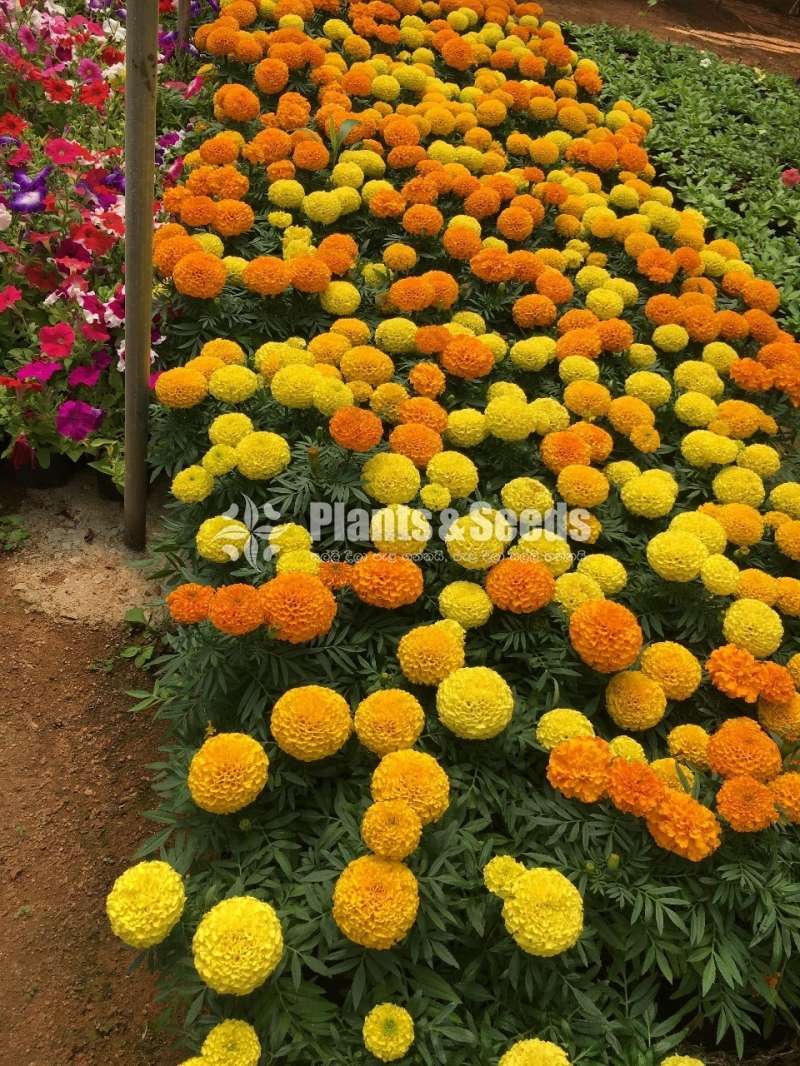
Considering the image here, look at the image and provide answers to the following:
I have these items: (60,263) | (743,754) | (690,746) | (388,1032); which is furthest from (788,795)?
(60,263)

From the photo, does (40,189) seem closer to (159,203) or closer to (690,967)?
(159,203)

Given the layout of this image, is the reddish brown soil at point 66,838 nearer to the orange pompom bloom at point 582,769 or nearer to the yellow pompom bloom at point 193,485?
the yellow pompom bloom at point 193,485

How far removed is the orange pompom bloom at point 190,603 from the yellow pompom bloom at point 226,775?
0.34 metres

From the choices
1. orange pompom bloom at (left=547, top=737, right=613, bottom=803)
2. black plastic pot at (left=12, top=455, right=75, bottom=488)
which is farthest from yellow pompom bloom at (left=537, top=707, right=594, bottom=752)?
black plastic pot at (left=12, top=455, right=75, bottom=488)

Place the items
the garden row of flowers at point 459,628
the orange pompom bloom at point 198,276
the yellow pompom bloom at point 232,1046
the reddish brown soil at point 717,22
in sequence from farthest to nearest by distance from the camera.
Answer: the reddish brown soil at point 717,22 → the orange pompom bloom at point 198,276 → the garden row of flowers at point 459,628 → the yellow pompom bloom at point 232,1046

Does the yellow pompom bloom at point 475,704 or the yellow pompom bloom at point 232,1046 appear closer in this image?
the yellow pompom bloom at point 232,1046

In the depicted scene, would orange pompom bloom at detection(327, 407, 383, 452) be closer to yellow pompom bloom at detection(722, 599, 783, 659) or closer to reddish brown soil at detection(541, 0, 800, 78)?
yellow pompom bloom at detection(722, 599, 783, 659)

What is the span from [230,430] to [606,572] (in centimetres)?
127

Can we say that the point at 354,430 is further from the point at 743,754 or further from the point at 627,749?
the point at 743,754

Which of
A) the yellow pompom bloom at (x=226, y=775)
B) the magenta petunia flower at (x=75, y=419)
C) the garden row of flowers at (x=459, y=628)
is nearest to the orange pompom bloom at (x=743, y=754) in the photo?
the garden row of flowers at (x=459, y=628)

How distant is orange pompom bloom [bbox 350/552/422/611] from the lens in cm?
218

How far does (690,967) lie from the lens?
76.2 inches

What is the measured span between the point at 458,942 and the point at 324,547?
1195 mm

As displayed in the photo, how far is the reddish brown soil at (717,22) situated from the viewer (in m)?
9.05
